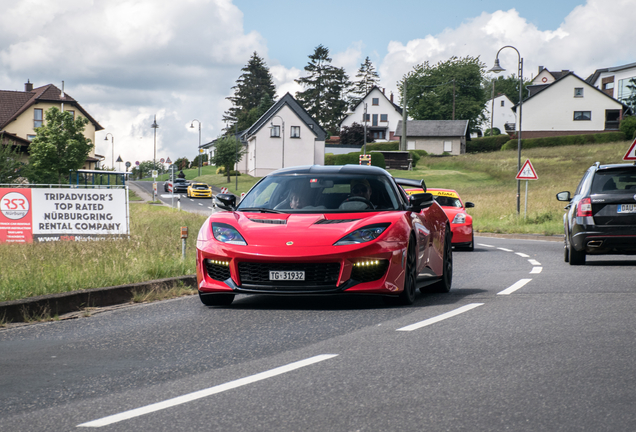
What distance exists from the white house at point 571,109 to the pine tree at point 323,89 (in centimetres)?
3431

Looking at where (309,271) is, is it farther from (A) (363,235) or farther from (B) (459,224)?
(B) (459,224)

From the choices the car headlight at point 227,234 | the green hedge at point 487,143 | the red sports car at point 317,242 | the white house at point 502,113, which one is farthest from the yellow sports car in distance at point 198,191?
the white house at point 502,113

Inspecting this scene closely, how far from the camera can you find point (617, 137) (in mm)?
83688

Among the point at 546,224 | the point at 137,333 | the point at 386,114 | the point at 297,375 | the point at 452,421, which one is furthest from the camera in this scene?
the point at 386,114

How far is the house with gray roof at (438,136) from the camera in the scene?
4227 inches

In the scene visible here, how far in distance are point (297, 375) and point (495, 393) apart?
124cm

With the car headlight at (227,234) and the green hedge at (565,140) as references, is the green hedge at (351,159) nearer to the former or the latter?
the green hedge at (565,140)

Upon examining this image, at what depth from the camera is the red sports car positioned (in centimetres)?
780

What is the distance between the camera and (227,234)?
8156 millimetres

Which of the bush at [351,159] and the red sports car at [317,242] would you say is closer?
the red sports car at [317,242]

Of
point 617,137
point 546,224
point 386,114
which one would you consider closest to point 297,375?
point 546,224

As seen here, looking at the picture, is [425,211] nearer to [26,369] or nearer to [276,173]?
[276,173]

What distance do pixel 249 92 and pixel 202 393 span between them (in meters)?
131

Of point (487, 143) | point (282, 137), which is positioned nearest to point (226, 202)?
point (282, 137)
